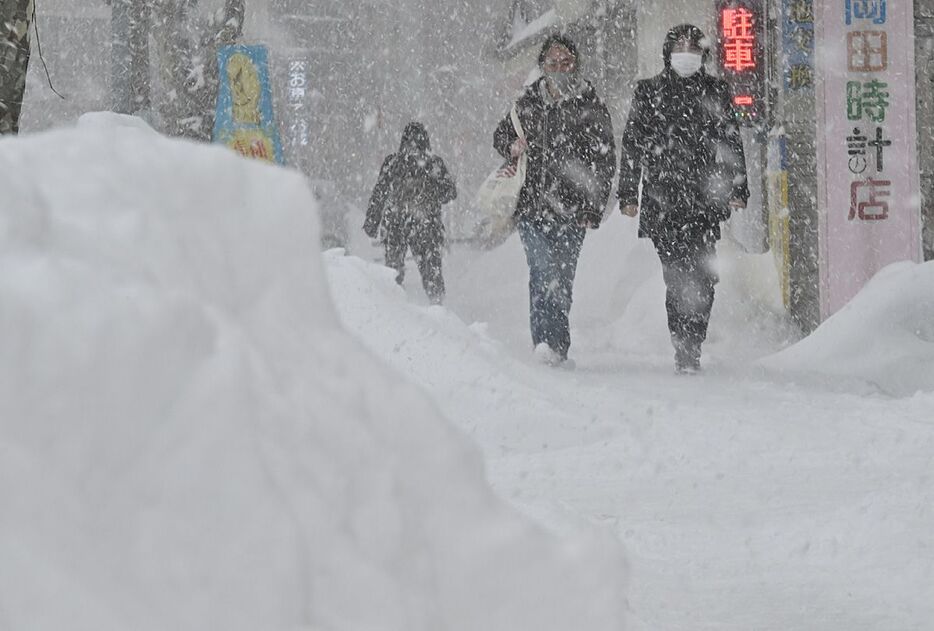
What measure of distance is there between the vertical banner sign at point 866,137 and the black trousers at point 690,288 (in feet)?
9.14

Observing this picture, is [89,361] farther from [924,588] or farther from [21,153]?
[924,588]

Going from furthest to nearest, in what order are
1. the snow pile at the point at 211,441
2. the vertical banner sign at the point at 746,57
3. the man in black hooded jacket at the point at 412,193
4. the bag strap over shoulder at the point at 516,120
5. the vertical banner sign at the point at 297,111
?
1. the vertical banner sign at the point at 297,111
2. the man in black hooded jacket at the point at 412,193
3. the vertical banner sign at the point at 746,57
4. the bag strap over shoulder at the point at 516,120
5. the snow pile at the point at 211,441

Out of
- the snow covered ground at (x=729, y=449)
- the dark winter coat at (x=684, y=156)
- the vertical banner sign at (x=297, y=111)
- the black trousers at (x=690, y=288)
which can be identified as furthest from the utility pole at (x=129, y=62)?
the vertical banner sign at (x=297, y=111)

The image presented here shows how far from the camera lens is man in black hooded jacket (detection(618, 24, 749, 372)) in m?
8.44

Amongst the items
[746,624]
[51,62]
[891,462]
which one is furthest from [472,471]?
[51,62]

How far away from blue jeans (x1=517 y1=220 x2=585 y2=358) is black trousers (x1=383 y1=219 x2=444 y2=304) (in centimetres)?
493

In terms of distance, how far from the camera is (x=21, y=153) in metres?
1.76

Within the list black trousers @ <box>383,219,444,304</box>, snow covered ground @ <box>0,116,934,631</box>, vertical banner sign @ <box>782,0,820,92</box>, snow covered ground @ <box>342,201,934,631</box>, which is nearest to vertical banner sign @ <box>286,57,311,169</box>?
black trousers @ <box>383,219,444,304</box>

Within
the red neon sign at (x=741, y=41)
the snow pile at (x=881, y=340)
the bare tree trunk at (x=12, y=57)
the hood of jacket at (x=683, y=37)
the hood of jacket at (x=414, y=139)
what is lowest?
the snow pile at (x=881, y=340)

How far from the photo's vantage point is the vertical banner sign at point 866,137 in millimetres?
10656

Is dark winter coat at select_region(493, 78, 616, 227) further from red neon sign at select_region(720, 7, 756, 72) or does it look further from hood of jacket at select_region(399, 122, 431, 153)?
hood of jacket at select_region(399, 122, 431, 153)

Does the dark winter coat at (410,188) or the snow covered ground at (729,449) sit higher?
the dark winter coat at (410,188)

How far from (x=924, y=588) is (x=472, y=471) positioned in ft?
6.88

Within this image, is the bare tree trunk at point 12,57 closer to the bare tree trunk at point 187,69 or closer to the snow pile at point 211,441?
the snow pile at point 211,441
